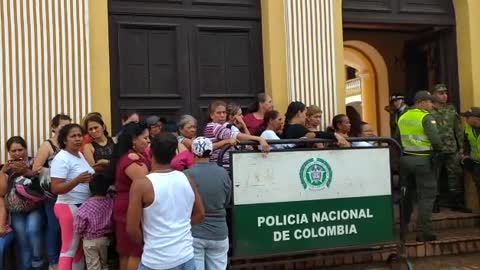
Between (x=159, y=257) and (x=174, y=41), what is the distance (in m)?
4.18

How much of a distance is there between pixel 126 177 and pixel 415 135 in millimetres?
3803

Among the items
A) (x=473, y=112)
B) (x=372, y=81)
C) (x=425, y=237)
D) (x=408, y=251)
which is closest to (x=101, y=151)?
(x=408, y=251)

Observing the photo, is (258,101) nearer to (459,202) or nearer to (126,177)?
(126,177)

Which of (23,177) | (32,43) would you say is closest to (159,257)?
(23,177)

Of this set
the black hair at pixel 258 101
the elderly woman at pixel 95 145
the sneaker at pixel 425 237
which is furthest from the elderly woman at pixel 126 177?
the sneaker at pixel 425 237

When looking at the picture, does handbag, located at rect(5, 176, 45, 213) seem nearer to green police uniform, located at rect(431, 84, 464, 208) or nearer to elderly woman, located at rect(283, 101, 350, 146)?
elderly woman, located at rect(283, 101, 350, 146)

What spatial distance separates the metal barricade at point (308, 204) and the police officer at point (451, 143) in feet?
6.24

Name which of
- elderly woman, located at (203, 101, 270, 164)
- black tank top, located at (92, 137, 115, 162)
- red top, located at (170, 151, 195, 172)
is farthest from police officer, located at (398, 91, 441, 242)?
black tank top, located at (92, 137, 115, 162)

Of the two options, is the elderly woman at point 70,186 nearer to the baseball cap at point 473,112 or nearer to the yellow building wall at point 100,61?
the yellow building wall at point 100,61

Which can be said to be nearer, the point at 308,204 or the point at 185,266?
the point at 185,266

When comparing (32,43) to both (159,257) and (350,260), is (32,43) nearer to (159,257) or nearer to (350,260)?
(159,257)

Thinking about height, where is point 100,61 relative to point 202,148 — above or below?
above

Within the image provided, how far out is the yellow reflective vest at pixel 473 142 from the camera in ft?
25.2

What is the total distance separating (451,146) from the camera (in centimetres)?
771
